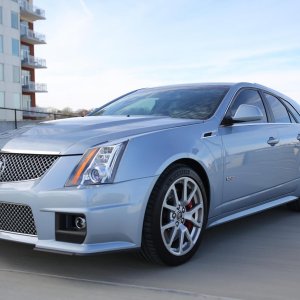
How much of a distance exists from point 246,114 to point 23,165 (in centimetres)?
203

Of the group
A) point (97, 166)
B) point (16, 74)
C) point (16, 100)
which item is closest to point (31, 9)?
point (16, 74)

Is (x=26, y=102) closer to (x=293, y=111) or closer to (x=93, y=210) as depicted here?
(x=293, y=111)

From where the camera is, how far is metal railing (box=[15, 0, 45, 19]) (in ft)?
182

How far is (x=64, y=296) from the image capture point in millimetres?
3137

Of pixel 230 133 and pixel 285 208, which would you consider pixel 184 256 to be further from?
pixel 285 208

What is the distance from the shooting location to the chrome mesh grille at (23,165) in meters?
3.45

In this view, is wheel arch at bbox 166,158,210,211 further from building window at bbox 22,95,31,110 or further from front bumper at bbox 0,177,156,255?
building window at bbox 22,95,31,110

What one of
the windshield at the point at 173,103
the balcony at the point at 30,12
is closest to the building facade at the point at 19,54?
the balcony at the point at 30,12

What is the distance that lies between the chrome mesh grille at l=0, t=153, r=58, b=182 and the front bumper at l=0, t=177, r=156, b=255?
80mm

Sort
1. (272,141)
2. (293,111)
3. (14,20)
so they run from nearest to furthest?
1. (272,141)
2. (293,111)
3. (14,20)

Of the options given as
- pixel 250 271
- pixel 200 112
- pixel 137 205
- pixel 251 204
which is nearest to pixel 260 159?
pixel 251 204

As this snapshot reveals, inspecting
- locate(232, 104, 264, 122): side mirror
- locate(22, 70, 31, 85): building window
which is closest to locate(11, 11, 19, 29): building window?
locate(22, 70, 31, 85): building window

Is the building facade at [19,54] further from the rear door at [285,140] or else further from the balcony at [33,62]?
Result: the rear door at [285,140]

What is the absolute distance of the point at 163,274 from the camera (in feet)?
11.7
